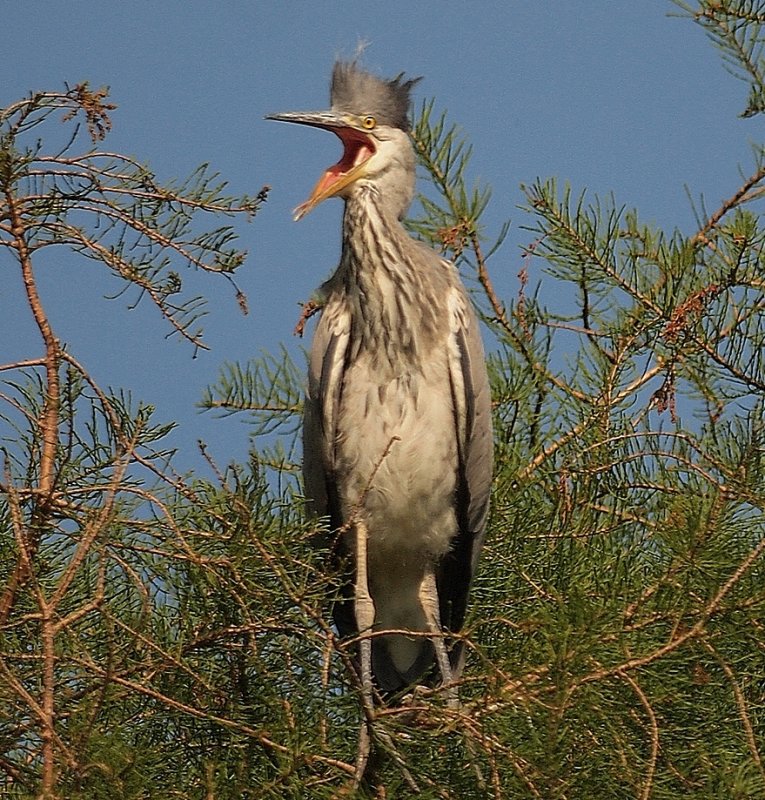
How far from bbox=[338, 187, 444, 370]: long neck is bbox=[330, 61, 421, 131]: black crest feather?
227 millimetres

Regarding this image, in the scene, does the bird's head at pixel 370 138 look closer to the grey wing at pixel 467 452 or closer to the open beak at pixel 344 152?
the open beak at pixel 344 152

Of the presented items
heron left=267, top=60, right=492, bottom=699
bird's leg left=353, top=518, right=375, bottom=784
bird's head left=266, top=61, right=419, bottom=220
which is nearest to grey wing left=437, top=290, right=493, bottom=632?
heron left=267, top=60, right=492, bottom=699

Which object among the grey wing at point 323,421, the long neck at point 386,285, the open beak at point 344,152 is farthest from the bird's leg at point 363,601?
the open beak at point 344,152

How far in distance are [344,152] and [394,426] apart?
34.6 inches

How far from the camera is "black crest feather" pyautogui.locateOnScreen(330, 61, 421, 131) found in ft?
12.3

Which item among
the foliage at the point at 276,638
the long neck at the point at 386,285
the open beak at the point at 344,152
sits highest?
the open beak at the point at 344,152


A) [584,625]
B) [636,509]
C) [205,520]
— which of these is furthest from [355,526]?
[584,625]

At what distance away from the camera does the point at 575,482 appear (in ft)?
10.2

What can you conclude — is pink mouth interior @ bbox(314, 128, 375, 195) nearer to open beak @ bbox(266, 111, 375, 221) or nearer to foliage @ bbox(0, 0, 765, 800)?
open beak @ bbox(266, 111, 375, 221)

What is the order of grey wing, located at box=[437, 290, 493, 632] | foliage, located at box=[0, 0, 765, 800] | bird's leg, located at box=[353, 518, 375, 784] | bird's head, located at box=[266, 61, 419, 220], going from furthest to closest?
bird's head, located at box=[266, 61, 419, 220], grey wing, located at box=[437, 290, 493, 632], bird's leg, located at box=[353, 518, 375, 784], foliage, located at box=[0, 0, 765, 800]

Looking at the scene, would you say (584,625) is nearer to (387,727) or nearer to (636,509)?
(387,727)

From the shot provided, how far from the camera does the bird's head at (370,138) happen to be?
12.1 ft

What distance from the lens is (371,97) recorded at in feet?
12.3

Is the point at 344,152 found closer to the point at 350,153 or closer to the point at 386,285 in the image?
the point at 350,153
